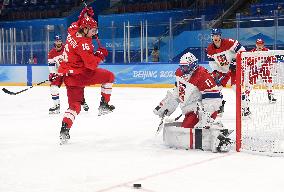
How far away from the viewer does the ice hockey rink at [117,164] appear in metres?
2.60

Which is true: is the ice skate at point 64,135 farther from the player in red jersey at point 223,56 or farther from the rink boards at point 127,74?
the rink boards at point 127,74

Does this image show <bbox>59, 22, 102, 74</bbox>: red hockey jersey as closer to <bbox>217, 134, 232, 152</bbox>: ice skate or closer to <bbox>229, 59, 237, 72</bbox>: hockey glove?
<bbox>217, 134, 232, 152</bbox>: ice skate

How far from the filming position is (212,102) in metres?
3.57

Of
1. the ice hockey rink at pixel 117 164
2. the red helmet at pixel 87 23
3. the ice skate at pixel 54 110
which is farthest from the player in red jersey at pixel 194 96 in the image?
the ice skate at pixel 54 110

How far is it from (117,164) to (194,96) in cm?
94

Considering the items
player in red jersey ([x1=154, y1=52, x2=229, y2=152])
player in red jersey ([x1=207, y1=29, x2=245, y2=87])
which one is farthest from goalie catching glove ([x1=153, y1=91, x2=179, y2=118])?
player in red jersey ([x1=207, y1=29, x2=245, y2=87])

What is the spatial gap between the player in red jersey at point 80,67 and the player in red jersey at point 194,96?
0.69m

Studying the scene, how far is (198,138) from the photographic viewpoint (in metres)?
3.57

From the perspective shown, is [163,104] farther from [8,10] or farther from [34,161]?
[8,10]

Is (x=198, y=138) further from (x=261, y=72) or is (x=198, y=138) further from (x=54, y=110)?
(x=54, y=110)

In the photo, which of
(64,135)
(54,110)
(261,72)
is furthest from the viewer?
(54,110)

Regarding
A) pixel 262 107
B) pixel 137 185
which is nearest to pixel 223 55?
pixel 262 107

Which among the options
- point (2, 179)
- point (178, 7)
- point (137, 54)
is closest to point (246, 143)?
point (2, 179)

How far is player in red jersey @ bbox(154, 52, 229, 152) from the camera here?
3580mm
